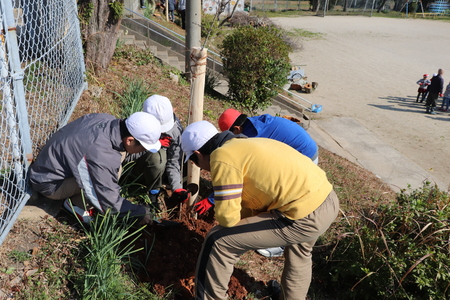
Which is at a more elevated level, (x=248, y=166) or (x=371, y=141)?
(x=248, y=166)

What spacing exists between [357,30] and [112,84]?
92.0 ft

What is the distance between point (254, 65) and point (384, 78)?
1044cm

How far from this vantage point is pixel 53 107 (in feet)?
13.9

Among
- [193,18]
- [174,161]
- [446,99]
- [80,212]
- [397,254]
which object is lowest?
[446,99]

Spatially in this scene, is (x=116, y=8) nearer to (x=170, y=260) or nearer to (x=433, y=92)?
(x=170, y=260)

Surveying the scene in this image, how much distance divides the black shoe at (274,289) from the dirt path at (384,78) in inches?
248

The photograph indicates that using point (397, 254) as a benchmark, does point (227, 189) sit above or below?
above

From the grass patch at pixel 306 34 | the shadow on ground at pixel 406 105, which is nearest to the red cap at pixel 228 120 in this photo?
the shadow on ground at pixel 406 105

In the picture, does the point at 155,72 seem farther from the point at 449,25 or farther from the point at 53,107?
the point at 449,25

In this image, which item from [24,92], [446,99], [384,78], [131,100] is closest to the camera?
[24,92]

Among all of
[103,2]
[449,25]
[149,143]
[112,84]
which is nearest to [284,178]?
[149,143]

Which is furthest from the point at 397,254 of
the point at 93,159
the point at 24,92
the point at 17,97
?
the point at 24,92

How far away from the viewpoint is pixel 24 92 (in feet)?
11.4

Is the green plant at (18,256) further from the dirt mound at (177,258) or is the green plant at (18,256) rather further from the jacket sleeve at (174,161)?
the jacket sleeve at (174,161)
